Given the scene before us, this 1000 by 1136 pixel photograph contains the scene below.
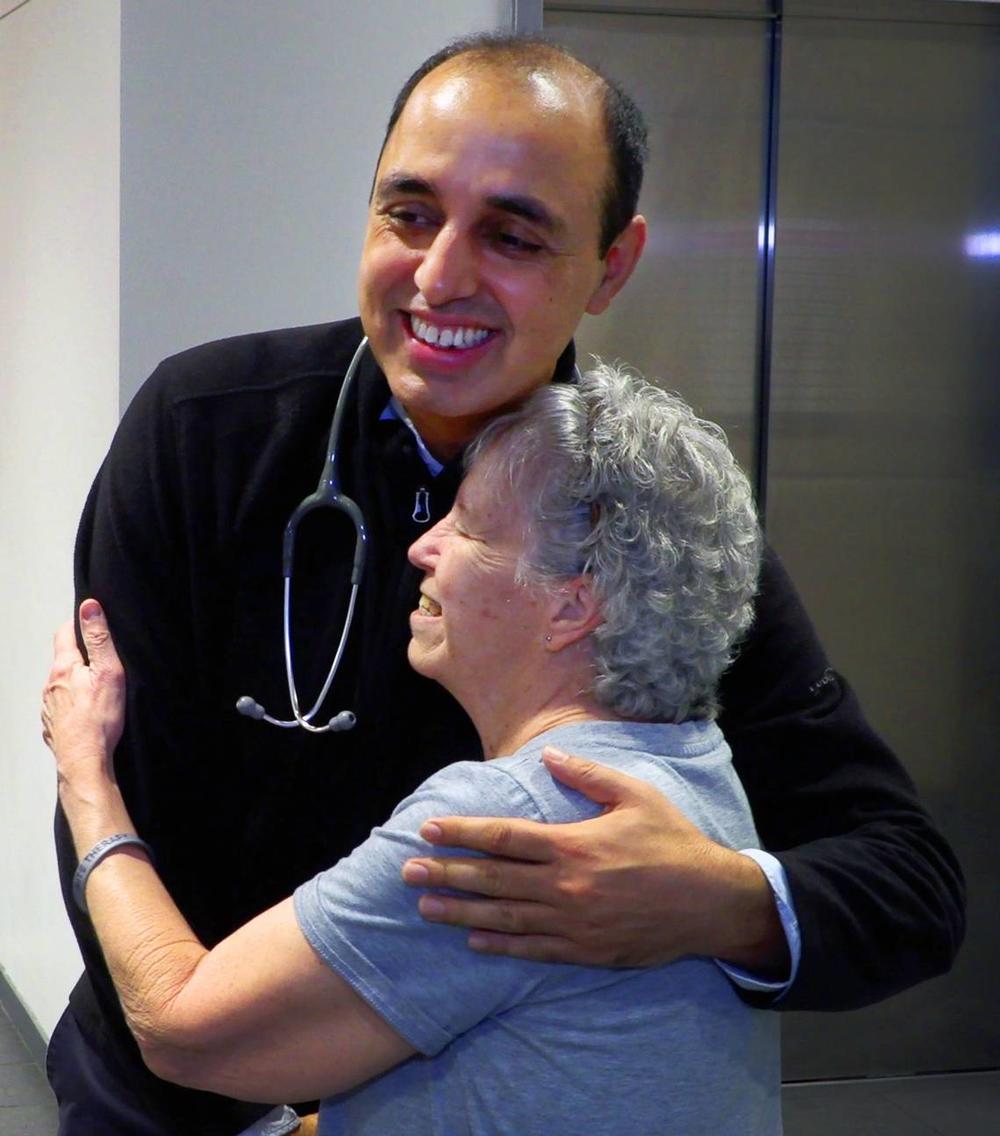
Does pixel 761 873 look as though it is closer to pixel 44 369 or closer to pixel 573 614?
pixel 573 614

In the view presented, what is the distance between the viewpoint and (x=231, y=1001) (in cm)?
121

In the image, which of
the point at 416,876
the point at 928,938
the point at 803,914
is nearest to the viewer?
the point at 416,876

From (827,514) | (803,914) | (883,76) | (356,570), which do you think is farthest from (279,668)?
(883,76)

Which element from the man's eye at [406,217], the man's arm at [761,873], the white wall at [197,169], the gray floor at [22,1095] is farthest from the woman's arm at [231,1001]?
the gray floor at [22,1095]

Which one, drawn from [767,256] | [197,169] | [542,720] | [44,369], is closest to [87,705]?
[542,720]

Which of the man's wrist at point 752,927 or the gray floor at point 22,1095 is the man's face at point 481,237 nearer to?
the man's wrist at point 752,927

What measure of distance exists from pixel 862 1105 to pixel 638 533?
287 centimetres

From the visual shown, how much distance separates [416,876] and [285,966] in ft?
0.41

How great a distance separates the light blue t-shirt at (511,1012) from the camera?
120 cm

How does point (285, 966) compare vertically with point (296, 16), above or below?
below

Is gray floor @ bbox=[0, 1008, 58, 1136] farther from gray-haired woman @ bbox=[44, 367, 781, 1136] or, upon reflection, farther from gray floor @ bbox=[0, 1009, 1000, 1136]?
gray-haired woman @ bbox=[44, 367, 781, 1136]

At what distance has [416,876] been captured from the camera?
1181 millimetres

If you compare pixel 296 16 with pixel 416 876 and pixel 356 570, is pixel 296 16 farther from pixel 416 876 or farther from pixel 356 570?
pixel 416 876

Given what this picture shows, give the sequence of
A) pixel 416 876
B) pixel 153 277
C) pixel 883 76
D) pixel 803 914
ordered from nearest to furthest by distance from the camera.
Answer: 1. pixel 416 876
2. pixel 803 914
3. pixel 153 277
4. pixel 883 76
